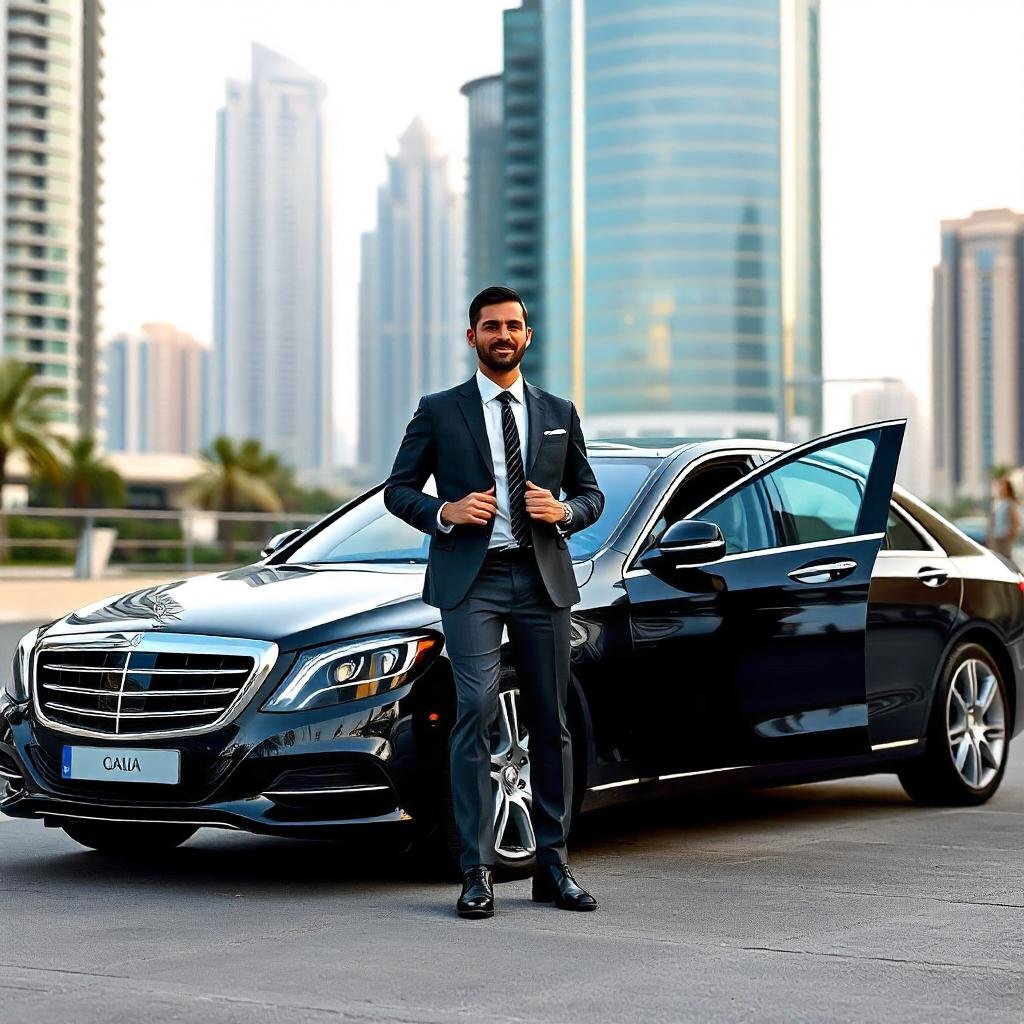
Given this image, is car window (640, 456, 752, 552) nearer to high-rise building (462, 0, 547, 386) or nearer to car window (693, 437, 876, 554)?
car window (693, 437, 876, 554)

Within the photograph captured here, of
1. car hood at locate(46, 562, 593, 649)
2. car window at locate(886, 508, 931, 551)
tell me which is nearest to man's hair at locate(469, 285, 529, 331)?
car hood at locate(46, 562, 593, 649)

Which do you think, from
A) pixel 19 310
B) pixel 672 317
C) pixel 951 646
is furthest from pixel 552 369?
pixel 951 646

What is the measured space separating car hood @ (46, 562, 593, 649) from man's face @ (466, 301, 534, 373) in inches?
36.3

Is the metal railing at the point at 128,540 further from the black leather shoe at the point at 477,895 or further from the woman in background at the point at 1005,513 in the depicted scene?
the black leather shoe at the point at 477,895

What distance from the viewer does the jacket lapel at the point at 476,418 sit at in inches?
228

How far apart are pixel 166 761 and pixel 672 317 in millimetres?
154495

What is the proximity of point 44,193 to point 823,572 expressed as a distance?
150327 mm

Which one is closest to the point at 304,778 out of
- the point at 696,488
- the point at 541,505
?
the point at 541,505

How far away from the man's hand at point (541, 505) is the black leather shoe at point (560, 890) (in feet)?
3.59

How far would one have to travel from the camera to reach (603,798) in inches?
259

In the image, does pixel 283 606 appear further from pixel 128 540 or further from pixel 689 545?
pixel 128 540

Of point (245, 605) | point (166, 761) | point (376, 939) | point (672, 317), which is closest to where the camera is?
point (376, 939)

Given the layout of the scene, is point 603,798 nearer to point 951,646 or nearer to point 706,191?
point 951,646

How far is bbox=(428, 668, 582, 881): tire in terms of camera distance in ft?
20.3
